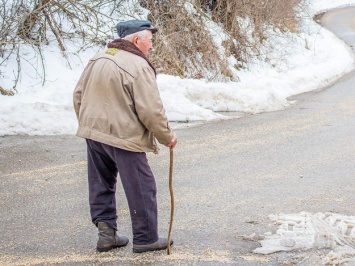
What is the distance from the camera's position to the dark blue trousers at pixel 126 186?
4.18m

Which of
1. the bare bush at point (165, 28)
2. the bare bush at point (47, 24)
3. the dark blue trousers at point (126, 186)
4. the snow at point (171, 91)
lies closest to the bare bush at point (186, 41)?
the bare bush at point (165, 28)

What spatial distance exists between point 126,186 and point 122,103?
636mm

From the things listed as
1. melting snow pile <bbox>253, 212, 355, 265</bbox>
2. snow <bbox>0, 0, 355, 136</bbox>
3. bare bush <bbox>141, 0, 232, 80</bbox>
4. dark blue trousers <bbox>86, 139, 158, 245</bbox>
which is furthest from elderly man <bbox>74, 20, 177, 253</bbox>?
bare bush <bbox>141, 0, 232, 80</bbox>

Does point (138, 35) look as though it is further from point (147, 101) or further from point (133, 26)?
point (147, 101)

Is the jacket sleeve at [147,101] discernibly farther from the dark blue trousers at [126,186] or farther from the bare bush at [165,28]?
the bare bush at [165,28]

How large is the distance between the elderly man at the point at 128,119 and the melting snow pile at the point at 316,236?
0.97 metres

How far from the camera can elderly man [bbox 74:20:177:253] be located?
13.2 feet

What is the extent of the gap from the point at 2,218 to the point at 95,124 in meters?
1.73

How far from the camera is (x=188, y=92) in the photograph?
1078 centimetres

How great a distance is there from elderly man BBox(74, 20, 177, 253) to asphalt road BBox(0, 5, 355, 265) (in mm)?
426

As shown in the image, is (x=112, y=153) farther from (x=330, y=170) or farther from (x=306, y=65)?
(x=306, y=65)

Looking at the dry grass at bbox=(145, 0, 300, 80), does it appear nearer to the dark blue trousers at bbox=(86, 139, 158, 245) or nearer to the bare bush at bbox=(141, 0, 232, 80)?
the bare bush at bbox=(141, 0, 232, 80)

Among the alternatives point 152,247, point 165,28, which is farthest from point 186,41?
point 152,247

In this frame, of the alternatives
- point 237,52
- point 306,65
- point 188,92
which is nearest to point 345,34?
point 306,65
